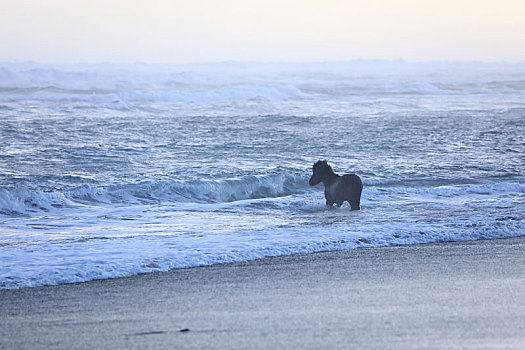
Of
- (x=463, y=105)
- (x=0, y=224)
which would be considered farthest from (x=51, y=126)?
(x=463, y=105)

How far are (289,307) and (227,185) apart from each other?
7.83m

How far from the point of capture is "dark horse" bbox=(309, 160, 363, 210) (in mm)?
9766

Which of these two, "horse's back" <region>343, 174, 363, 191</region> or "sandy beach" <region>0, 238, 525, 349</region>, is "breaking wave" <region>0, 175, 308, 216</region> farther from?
"sandy beach" <region>0, 238, 525, 349</region>

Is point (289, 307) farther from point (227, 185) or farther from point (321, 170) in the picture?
point (227, 185)

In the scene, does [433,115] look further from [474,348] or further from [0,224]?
[474,348]

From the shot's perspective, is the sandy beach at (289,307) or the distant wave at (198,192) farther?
the distant wave at (198,192)

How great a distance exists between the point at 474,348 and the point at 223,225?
517 cm

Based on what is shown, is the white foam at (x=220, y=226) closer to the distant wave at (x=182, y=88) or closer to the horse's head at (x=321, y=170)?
the horse's head at (x=321, y=170)

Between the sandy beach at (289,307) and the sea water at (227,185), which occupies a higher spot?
the sandy beach at (289,307)

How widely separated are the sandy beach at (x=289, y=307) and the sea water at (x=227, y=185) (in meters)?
0.69

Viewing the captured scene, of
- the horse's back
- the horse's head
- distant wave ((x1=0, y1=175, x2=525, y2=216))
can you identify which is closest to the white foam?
distant wave ((x1=0, y1=175, x2=525, y2=216))

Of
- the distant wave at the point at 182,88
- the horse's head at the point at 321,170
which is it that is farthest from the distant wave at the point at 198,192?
the distant wave at the point at 182,88

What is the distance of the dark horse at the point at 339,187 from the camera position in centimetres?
977

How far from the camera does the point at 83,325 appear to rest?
4.45m
